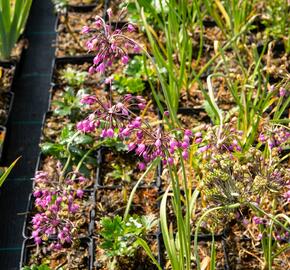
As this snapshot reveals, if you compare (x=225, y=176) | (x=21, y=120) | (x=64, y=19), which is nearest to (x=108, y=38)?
(x=225, y=176)

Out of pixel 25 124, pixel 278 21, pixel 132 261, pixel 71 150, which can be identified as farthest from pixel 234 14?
pixel 132 261

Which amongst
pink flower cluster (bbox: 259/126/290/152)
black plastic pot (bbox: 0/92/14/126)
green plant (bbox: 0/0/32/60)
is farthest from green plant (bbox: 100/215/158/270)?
green plant (bbox: 0/0/32/60)

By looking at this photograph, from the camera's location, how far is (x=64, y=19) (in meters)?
3.48

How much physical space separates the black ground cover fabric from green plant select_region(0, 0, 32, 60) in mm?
Answer: 217

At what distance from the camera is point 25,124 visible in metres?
3.11

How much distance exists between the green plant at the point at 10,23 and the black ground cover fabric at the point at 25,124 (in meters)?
0.22

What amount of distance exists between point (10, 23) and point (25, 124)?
1.85ft

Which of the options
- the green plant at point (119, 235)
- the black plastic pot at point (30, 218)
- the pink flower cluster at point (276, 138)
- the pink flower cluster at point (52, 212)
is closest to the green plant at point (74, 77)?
the black plastic pot at point (30, 218)

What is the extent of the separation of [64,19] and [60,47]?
8.6 inches

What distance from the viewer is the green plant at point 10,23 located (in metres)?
2.95

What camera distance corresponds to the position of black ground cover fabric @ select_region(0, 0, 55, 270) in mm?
2617

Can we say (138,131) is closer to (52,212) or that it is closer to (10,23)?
(52,212)

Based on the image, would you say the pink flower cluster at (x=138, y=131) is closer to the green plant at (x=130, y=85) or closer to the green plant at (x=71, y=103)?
the green plant at (x=71, y=103)

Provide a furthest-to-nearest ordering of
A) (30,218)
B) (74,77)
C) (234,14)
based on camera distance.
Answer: (74,77) < (234,14) < (30,218)
